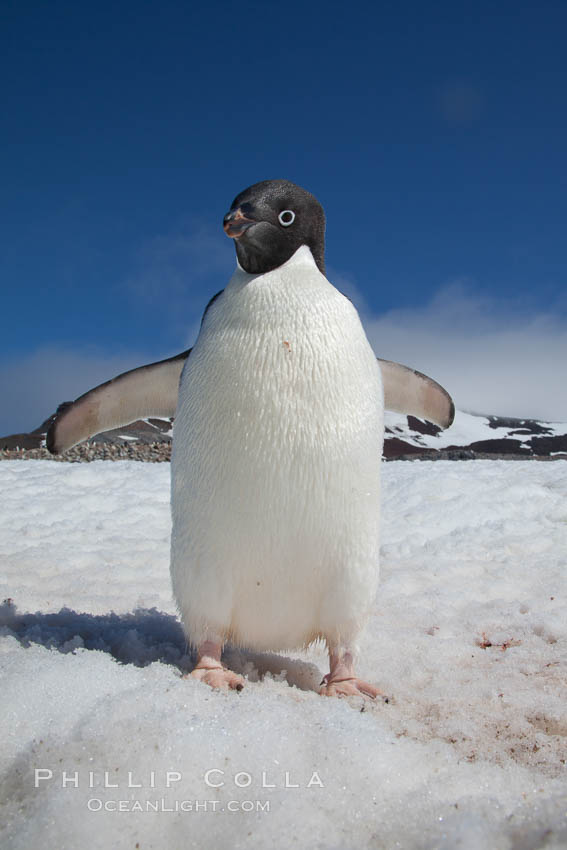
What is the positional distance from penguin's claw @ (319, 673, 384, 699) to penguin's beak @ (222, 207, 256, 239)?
1936 millimetres

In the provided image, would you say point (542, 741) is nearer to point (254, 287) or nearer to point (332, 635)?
point (332, 635)

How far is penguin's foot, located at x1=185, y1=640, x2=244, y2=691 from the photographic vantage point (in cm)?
233

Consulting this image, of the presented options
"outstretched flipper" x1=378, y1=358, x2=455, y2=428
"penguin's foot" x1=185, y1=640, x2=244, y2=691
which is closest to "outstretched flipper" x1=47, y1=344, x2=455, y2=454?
"outstretched flipper" x1=378, y1=358, x2=455, y2=428

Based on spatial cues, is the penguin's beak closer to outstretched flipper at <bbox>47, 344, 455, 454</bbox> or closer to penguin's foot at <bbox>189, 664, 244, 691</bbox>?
outstretched flipper at <bbox>47, 344, 455, 454</bbox>

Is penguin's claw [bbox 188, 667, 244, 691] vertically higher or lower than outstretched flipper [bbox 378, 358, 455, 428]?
lower

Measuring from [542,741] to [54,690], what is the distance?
1.53 metres

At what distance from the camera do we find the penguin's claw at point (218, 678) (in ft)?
7.62

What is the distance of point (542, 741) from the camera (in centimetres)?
193

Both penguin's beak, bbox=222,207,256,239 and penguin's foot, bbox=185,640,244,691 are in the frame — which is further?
penguin's beak, bbox=222,207,256,239

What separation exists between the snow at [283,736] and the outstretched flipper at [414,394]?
1.33m

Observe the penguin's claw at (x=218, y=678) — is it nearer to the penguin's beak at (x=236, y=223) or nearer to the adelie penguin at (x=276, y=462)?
the adelie penguin at (x=276, y=462)

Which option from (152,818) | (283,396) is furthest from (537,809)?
(283,396)

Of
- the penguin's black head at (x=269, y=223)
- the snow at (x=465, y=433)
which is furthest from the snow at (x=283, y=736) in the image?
the snow at (x=465, y=433)

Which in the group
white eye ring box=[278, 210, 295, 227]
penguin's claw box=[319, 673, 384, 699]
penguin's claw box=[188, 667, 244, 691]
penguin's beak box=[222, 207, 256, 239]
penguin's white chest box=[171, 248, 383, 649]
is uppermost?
white eye ring box=[278, 210, 295, 227]
